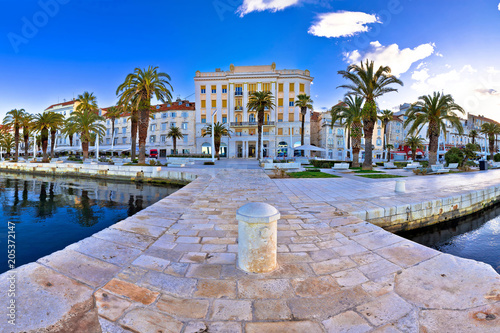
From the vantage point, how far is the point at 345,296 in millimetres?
2330

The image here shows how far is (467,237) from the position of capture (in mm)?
6418

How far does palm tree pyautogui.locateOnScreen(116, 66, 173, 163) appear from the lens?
20.8m

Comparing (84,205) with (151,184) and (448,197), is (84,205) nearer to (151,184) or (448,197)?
(151,184)

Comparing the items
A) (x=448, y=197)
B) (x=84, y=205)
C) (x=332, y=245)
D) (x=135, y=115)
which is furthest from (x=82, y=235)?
(x=135, y=115)

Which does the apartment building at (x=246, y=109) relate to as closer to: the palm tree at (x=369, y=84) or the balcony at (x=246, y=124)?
the balcony at (x=246, y=124)

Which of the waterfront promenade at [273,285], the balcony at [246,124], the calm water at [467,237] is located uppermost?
the balcony at [246,124]

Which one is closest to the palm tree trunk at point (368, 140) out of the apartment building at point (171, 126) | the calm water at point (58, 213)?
the calm water at point (58, 213)

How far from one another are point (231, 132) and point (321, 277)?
4504cm

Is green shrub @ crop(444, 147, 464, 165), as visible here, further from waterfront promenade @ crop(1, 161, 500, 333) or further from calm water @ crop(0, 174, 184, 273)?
calm water @ crop(0, 174, 184, 273)

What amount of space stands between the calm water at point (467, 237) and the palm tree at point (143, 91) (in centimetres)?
2118

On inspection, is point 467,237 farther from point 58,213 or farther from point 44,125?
point 44,125

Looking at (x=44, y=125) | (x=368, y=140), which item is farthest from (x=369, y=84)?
(x=44, y=125)

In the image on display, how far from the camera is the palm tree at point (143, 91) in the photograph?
20.8 meters

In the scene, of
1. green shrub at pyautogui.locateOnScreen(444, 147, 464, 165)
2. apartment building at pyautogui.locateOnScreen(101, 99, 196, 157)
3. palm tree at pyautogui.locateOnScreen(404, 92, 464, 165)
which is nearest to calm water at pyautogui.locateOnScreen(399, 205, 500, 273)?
palm tree at pyautogui.locateOnScreen(404, 92, 464, 165)
